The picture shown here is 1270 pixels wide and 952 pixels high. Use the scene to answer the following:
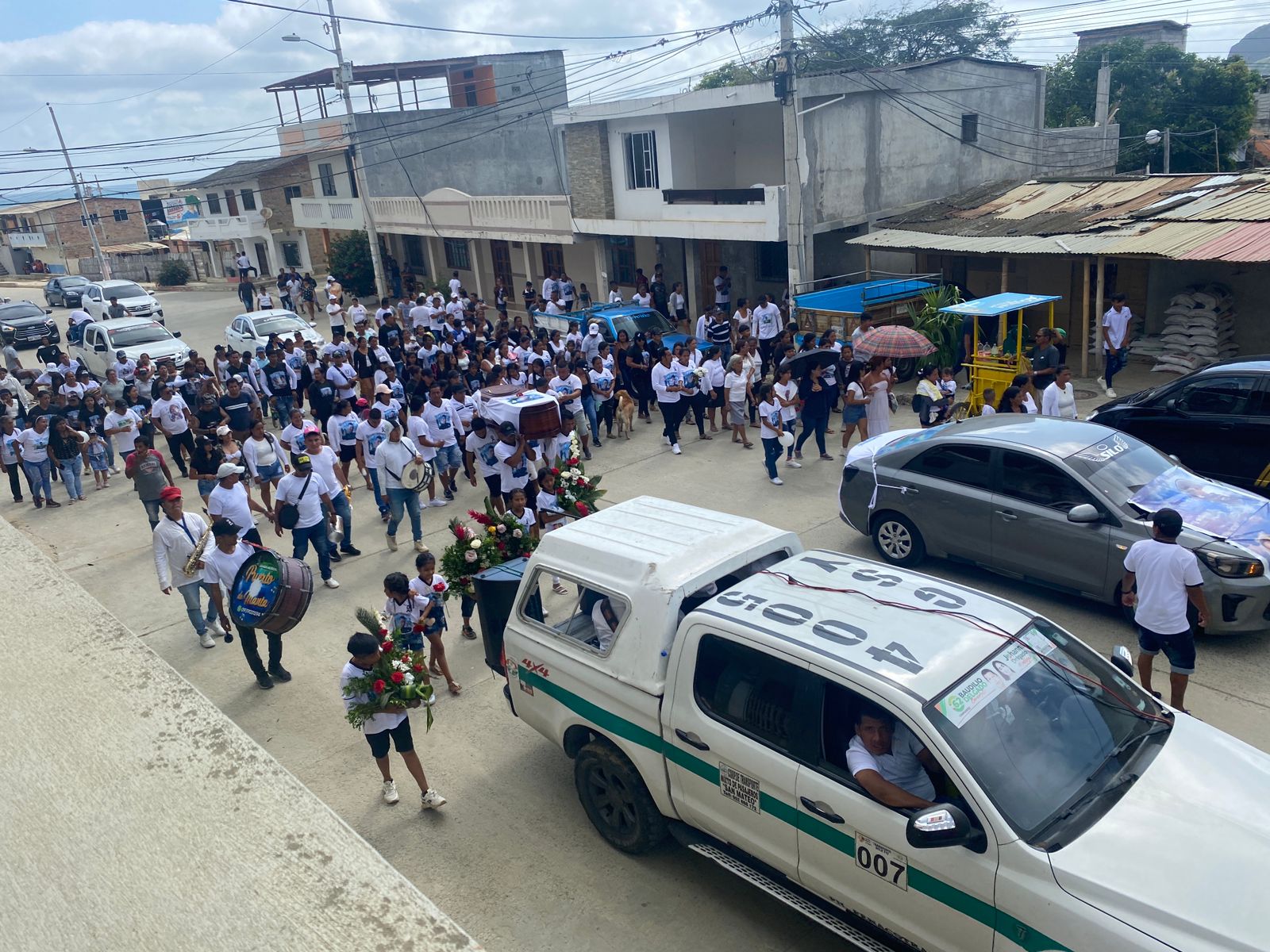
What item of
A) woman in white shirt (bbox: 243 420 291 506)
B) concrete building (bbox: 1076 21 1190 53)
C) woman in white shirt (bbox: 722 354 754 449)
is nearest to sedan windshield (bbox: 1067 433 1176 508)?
woman in white shirt (bbox: 722 354 754 449)

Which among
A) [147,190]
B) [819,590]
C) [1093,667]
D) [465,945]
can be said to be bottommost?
[465,945]

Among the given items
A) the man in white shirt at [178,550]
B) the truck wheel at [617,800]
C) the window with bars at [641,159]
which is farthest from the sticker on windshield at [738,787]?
the window with bars at [641,159]

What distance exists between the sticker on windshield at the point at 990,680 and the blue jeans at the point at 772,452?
722cm

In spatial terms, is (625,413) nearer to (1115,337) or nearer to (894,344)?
(894,344)

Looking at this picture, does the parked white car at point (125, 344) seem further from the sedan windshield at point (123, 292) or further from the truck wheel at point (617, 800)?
the truck wheel at point (617, 800)

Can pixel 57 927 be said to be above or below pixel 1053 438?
below

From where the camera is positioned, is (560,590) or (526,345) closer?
(560,590)

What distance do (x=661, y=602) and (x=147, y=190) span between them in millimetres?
87437

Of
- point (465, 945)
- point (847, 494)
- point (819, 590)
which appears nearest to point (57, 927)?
point (465, 945)

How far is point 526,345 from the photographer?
16125 mm

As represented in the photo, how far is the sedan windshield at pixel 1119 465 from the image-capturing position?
751cm

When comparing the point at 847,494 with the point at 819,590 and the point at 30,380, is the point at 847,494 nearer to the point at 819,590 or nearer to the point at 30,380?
the point at 819,590

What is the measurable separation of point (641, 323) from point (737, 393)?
199 inches

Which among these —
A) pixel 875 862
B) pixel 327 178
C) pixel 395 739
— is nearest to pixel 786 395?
pixel 395 739
